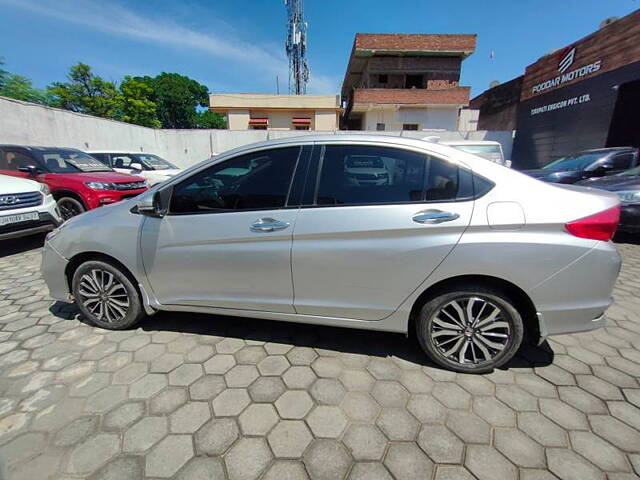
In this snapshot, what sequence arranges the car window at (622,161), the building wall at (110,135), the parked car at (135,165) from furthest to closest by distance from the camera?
1. the building wall at (110,135)
2. the parked car at (135,165)
3. the car window at (622,161)

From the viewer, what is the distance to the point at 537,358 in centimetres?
227

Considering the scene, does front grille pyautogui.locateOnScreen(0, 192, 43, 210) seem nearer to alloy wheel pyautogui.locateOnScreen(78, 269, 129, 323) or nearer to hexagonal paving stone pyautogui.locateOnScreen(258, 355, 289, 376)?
alloy wheel pyautogui.locateOnScreen(78, 269, 129, 323)

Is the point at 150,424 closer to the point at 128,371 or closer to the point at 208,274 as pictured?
the point at 128,371

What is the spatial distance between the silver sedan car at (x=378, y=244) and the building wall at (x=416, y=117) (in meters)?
24.3

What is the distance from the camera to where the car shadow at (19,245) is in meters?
4.79

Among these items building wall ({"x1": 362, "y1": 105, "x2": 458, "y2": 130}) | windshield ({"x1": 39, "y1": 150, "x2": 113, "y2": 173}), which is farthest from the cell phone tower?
windshield ({"x1": 39, "y1": 150, "x2": 113, "y2": 173})

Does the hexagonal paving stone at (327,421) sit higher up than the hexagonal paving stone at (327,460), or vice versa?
the hexagonal paving stone at (327,421)

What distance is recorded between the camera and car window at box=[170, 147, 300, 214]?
84.4 inches

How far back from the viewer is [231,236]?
83.9 inches

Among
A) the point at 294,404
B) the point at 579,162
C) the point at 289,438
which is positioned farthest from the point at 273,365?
the point at 579,162

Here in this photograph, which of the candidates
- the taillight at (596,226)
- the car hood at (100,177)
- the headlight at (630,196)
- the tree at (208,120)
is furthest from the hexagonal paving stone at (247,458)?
the tree at (208,120)

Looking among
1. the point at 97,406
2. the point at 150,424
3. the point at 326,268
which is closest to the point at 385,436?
the point at 326,268

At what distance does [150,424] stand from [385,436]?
138cm

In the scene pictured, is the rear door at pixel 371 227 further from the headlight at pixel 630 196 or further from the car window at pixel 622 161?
the car window at pixel 622 161
